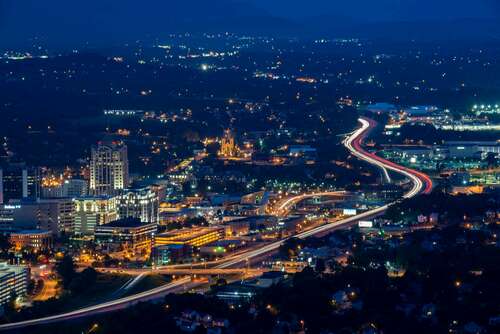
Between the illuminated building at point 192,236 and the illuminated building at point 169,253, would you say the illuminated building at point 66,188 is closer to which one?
the illuminated building at point 192,236

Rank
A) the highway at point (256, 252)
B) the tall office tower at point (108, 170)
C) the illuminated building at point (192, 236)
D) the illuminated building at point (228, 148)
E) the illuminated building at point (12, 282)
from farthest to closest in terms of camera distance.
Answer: the illuminated building at point (228, 148) < the tall office tower at point (108, 170) < the illuminated building at point (192, 236) < the illuminated building at point (12, 282) < the highway at point (256, 252)

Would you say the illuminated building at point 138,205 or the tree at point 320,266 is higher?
the illuminated building at point 138,205

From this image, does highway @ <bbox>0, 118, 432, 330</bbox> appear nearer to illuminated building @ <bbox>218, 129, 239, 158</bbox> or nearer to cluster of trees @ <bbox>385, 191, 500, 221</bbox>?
cluster of trees @ <bbox>385, 191, 500, 221</bbox>

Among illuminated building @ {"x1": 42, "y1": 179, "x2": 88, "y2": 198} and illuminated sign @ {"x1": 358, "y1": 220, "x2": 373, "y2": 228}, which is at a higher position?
illuminated building @ {"x1": 42, "y1": 179, "x2": 88, "y2": 198}

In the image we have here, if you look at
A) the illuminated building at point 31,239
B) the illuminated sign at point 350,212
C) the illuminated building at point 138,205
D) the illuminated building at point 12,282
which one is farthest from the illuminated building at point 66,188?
the illuminated building at point 12,282

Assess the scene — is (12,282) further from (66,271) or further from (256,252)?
(256,252)

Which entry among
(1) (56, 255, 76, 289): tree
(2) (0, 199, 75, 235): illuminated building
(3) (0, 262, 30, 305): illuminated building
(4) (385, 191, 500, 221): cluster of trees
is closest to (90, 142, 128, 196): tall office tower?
(2) (0, 199, 75, 235): illuminated building
